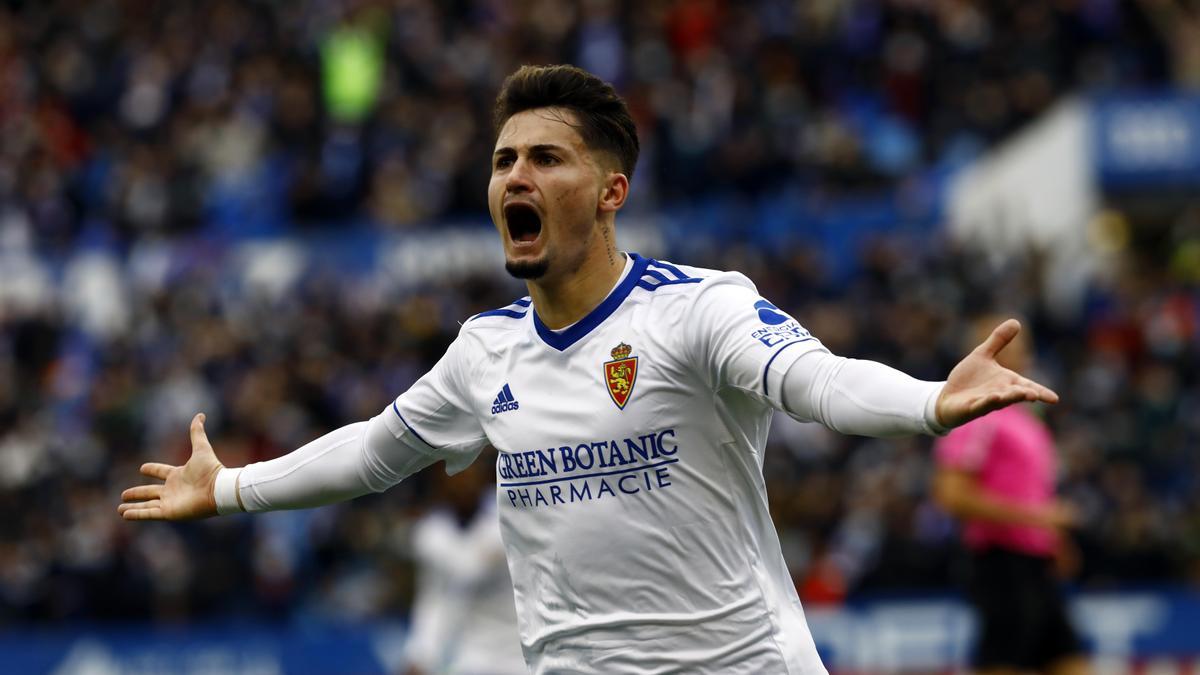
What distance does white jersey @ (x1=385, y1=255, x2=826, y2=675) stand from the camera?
4.62 metres

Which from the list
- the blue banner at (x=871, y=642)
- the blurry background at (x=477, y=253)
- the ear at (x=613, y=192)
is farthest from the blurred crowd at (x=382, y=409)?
the ear at (x=613, y=192)

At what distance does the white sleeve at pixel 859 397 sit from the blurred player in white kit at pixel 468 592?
5.15m

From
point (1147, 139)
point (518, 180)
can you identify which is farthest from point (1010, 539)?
point (1147, 139)

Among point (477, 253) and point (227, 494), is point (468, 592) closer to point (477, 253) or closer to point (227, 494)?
point (227, 494)

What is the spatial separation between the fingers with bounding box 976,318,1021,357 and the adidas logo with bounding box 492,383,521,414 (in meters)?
1.33

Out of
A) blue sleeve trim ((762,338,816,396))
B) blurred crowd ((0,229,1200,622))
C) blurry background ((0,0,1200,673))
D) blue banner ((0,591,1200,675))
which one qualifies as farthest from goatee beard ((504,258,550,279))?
blurred crowd ((0,229,1200,622))

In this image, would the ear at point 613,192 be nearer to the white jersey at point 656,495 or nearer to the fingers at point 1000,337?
the white jersey at point 656,495

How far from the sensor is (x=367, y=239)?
20672 millimetres

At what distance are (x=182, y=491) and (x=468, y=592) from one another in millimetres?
4245

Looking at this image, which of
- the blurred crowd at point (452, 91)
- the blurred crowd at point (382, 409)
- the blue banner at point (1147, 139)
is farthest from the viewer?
the blurred crowd at point (452, 91)

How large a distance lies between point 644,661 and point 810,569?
10249mm

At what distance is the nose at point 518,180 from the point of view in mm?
4848

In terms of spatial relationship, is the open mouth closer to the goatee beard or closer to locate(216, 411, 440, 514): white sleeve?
the goatee beard

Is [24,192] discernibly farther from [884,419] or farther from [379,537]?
[884,419]
